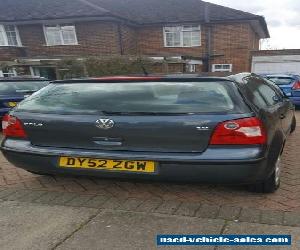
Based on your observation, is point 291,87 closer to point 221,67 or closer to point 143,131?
point 143,131

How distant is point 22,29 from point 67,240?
2097 centimetres

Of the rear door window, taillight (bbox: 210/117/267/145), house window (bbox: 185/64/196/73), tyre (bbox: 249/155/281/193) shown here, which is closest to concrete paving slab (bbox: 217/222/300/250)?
tyre (bbox: 249/155/281/193)

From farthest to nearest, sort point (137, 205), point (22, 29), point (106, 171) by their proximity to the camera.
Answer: point (22, 29)
point (137, 205)
point (106, 171)

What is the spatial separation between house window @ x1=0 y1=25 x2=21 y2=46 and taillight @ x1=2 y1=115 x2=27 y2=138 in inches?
781

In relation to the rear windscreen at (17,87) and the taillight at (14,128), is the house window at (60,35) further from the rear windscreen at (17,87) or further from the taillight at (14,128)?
the taillight at (14,128)

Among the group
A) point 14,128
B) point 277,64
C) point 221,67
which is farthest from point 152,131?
point 277,64

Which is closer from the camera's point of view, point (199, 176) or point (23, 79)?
point (199, 176)

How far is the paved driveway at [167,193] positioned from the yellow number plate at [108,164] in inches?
8.6

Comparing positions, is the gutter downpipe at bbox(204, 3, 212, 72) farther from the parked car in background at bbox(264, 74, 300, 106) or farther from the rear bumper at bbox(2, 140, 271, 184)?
the rear bumper at bbox(2, 140, 271, 184)

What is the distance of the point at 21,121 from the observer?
10.3ft

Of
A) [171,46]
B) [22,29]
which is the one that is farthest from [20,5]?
[171,46]

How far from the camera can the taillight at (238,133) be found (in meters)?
2.62

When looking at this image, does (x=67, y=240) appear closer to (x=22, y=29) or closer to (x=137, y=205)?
(x=137, y=205)

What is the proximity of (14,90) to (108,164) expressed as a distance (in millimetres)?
5562
